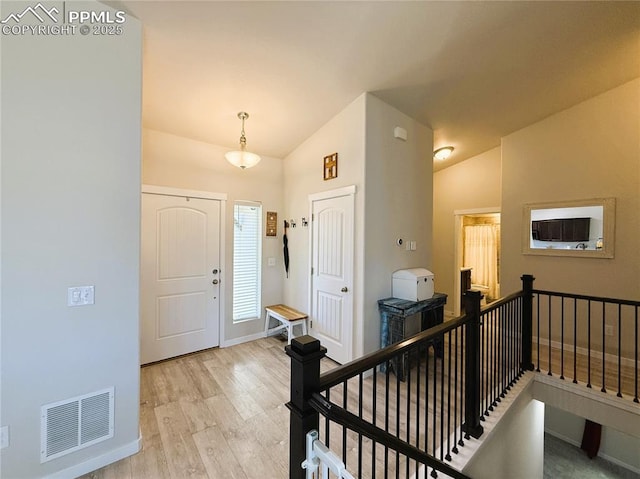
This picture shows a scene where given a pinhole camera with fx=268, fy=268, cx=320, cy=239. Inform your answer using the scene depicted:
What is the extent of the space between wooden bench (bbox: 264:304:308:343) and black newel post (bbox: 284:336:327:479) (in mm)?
2478

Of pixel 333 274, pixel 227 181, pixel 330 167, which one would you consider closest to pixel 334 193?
pixel 330 167

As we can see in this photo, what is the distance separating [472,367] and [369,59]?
2.69 meters

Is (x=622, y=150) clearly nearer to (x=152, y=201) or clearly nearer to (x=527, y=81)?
(x=527, y=81)

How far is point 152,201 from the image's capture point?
319 cm

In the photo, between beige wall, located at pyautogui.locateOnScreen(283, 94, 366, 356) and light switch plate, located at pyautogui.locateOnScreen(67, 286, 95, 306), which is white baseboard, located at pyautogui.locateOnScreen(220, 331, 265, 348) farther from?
light switch plate, located at pyautogui.locateOnScreen(67, 286, 95, 306)

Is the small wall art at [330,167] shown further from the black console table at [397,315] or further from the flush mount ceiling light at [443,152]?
the flush mount ceiling light at [443,152]

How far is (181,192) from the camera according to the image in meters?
3.38

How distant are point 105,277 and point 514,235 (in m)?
4.89

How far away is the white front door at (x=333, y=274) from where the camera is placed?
314 centimetres

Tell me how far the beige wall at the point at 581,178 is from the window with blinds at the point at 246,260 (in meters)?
3.79

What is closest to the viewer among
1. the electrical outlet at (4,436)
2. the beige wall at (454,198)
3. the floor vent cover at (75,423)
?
the electrical outlet at (4,436)

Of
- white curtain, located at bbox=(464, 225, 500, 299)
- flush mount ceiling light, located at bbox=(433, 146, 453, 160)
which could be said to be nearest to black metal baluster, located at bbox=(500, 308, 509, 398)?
flush mount ceiling light, located at bbox=(433, 146, 453, 160)

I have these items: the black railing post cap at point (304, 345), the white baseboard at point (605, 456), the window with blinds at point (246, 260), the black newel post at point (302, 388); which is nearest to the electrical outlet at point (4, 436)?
the black newel post at point (302, 388)

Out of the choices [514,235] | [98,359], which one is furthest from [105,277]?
[514,235]
